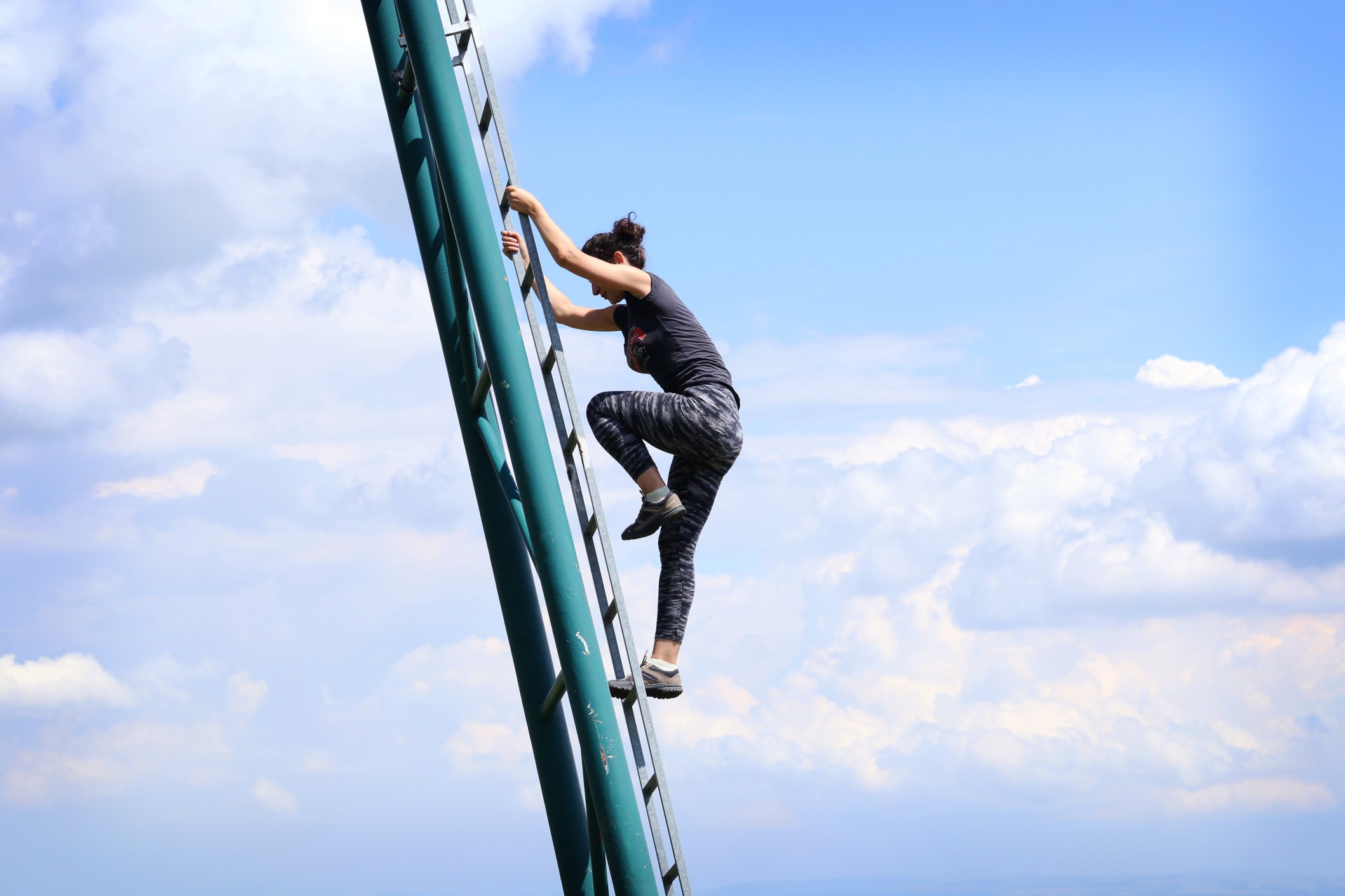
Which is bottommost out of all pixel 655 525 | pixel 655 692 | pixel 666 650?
pixel 655 692

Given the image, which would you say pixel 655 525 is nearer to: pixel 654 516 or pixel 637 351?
pixel 654 516

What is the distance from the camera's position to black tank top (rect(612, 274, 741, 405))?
5875 mm

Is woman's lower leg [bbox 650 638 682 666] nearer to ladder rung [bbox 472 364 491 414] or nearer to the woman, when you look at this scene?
the woman

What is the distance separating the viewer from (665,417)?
227 inches

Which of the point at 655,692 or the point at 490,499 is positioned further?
the point at 490,499

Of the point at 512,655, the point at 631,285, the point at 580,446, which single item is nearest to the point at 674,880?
the point at 512,655

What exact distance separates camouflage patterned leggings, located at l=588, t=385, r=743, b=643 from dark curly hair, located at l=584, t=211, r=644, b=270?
0.66 m

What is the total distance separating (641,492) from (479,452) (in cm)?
93

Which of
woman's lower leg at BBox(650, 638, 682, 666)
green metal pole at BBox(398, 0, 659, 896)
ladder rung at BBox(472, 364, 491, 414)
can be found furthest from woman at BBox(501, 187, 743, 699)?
ladder rung at BBox(472, 364, 491, 414)

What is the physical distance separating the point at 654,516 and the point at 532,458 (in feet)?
1.95

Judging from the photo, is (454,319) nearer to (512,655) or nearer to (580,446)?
(580,446)

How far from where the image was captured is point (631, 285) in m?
5.82

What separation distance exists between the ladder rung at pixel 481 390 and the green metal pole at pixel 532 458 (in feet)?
1.14

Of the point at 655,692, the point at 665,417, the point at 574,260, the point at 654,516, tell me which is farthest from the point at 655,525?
the point at 574,260
